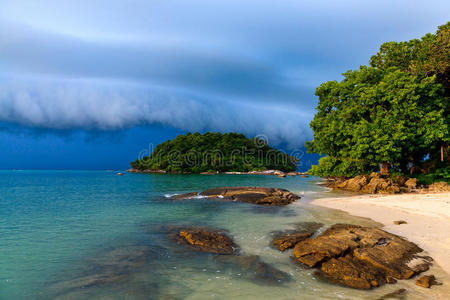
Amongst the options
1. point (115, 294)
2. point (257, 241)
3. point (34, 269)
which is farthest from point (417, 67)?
point (34, 269)

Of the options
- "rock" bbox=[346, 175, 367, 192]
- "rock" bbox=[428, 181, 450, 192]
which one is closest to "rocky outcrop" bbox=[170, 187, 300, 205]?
"rock" bbox=[346, 175, 367, 192]

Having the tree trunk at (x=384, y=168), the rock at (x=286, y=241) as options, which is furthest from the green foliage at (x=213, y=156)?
the rock at (x=286, y=241)

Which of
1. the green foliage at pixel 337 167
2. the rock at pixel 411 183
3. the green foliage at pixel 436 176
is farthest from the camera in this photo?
the green foliage at pixel 337 167

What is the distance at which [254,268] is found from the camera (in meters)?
8.25

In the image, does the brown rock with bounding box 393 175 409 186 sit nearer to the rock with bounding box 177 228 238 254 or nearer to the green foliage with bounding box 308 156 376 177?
the green foliage with bounding box 308 156 376 177

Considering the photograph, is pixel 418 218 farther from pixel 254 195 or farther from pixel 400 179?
pixel 400 179

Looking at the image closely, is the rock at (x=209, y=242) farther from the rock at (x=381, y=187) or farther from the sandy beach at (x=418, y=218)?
the rock at (x=381, y=187)

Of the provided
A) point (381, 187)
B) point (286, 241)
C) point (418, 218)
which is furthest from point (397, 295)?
point (381, 187)

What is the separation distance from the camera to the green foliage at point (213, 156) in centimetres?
15438


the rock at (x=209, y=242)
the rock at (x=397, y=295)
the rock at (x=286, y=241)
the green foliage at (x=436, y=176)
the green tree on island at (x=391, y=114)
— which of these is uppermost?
the green tree on island at (x=391, y=114)

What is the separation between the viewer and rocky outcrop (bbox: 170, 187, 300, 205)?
23547 millimetres

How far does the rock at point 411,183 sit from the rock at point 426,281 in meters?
26.0

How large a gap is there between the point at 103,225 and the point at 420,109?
108 ft

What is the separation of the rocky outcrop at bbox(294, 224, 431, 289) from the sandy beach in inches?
32.4
